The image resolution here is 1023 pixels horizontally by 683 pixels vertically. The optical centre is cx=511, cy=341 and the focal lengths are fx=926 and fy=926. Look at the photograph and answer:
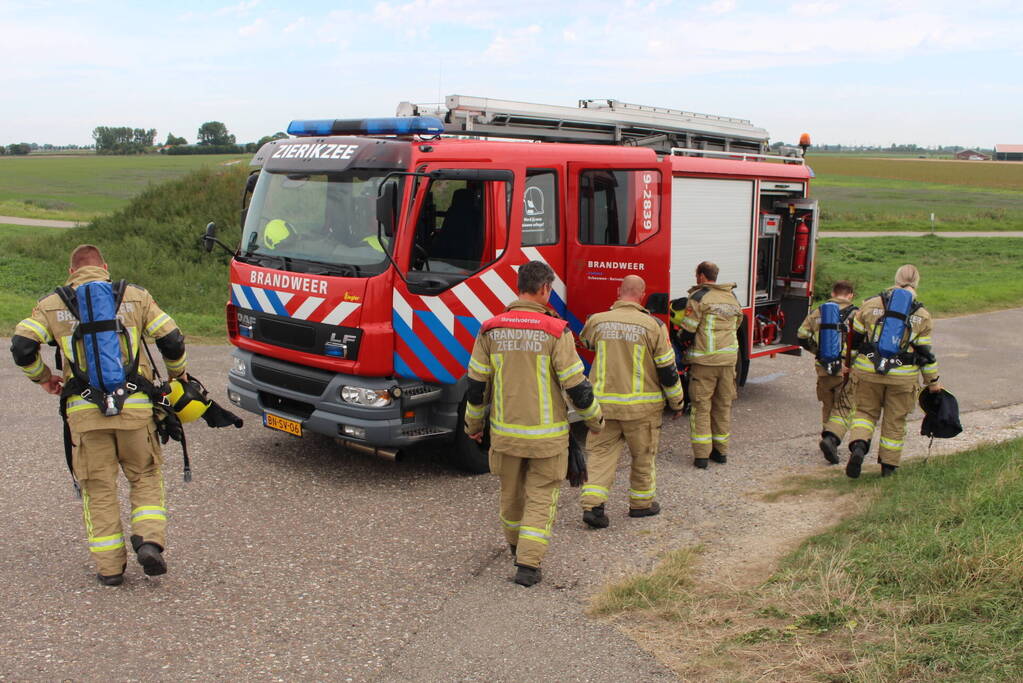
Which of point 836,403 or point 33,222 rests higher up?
point 33,222

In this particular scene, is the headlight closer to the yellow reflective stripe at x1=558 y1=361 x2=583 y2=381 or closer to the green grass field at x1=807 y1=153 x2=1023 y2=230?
the yellow reflective stripe at x1=558 y1=361 x2=583 y2=381

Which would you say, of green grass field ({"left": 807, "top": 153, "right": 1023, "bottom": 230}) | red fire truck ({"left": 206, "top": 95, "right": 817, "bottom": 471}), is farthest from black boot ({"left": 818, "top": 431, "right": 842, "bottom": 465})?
green grass field ({"left": 807, "top": 153, "right": 1023, "bottom": 230})

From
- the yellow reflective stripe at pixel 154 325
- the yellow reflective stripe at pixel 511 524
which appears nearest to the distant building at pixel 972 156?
the yellow reflective stripe at pixel 511 524

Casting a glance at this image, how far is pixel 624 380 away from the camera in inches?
234

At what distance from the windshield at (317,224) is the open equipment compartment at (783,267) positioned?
188 inches

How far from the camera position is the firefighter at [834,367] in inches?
297

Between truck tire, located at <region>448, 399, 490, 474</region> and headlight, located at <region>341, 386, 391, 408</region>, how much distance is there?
22.9 inches

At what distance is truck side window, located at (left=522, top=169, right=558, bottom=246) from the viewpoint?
272 inches

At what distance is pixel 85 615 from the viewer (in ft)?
15.1

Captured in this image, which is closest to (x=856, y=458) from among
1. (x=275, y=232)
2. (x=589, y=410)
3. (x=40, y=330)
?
(x=589, y=410)

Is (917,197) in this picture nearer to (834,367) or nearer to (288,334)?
(834,367)

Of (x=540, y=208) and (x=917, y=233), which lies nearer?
(x=540, y=208)

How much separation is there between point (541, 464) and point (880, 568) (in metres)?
1.81

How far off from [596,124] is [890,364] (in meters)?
3.61
